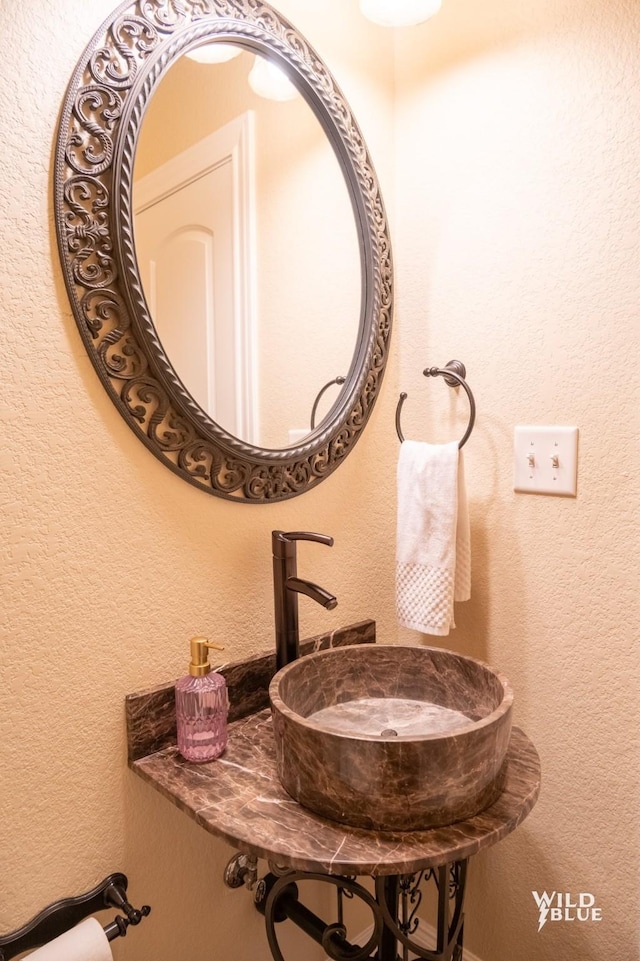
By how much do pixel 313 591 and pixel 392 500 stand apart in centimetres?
43

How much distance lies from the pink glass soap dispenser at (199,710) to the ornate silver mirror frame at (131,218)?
28cm

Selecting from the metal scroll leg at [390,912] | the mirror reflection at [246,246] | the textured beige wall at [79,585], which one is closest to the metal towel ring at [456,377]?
the mirror reflection at [246,246]

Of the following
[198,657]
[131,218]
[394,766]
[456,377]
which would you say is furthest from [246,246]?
[394,766]

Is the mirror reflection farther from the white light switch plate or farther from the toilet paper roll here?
the toilet paper roll

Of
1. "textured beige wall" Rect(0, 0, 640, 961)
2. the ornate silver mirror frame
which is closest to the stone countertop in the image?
"textured beige wall" Rect(0, 0, 640, 961)

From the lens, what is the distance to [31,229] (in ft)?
2.75

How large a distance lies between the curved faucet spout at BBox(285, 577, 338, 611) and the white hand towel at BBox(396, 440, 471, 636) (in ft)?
0.80

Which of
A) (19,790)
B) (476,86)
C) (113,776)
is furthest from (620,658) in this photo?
(476,86)

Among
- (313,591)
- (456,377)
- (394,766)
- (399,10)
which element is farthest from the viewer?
(456,377)

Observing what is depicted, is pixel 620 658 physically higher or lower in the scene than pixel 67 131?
lower

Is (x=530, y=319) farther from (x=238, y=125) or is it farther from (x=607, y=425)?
(x=238, y=125)

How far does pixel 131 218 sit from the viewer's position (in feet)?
3.02

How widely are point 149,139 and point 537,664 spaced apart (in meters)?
1.14

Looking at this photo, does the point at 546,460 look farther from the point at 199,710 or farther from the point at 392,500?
the point at 199,710
